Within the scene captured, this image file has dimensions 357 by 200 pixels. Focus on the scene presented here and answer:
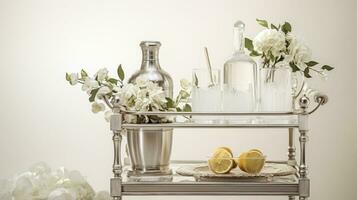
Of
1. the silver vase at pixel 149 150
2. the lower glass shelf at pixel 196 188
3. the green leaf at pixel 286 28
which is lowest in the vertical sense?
the lower glass shelf at pixel 196 188

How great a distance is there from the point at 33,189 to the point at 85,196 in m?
0.12

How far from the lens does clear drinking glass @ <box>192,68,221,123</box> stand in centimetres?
175

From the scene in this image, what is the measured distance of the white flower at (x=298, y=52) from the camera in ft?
5.77

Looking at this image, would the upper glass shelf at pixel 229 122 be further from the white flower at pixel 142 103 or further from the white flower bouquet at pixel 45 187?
the white flower bouquet at pixel 45 187

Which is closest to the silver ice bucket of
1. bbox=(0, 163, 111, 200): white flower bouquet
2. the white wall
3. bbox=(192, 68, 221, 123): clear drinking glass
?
bbox=(192, 68, 221, 123): clear drinking glass

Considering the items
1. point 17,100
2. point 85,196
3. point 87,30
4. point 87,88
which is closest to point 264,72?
point 87,88

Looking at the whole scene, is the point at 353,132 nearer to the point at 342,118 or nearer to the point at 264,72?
the point at 342,118

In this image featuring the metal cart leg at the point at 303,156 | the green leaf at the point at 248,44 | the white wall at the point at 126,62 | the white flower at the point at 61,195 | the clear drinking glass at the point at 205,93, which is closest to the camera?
the white flower at the point at 61,195

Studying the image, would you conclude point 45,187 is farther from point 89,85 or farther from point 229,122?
point 229,122

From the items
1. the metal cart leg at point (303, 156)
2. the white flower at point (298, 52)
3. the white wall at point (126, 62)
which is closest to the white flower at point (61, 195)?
the metal cart leg at point (303, 156)

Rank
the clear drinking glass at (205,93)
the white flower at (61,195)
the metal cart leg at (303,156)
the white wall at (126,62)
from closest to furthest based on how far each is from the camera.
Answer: the white flower at (61,195)
the metal cart leg at (303,156)
the clear drinking glass at (205,93)
the white wall at (126,62)

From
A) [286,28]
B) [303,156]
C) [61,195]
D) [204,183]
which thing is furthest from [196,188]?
[286,28]

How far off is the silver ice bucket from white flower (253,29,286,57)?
1.17ft

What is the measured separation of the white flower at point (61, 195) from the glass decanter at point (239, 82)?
1.71 feet
